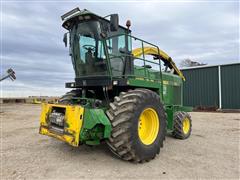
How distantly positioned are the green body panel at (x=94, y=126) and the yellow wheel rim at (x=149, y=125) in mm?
1063

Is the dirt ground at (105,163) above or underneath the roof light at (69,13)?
underneath

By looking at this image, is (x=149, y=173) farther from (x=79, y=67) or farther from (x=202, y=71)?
(x=202, y=71)

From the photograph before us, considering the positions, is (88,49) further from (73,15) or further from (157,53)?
(157,53)

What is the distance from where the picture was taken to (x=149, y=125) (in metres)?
5.27

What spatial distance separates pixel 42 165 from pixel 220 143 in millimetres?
5232

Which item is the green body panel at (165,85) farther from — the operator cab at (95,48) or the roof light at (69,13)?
the roof light at (69,13)

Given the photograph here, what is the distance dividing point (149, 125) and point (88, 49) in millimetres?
2369

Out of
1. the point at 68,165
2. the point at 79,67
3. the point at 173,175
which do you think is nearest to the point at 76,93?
the point at 79,67

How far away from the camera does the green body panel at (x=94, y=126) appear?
423cm

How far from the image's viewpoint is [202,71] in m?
20.3

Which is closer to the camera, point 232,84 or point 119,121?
point 119,121

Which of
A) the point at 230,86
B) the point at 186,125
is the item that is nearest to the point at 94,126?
the point at 186,125

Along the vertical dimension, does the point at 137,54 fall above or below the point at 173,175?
above

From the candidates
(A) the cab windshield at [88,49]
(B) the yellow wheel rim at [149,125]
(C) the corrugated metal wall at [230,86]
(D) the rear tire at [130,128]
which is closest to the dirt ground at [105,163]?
(D) the rear tire at [130,128]
